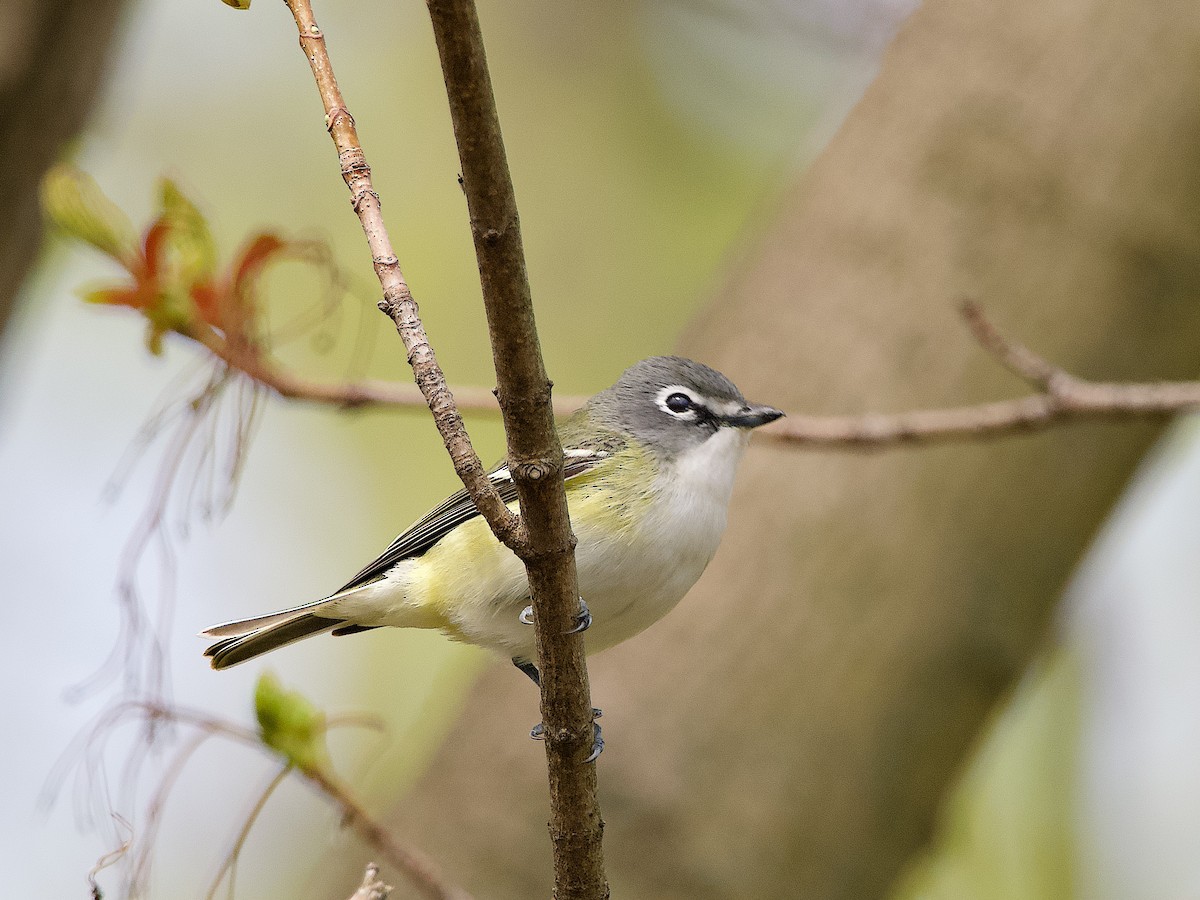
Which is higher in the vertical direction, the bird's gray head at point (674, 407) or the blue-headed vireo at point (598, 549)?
the bird's gray head at point (674, 407)

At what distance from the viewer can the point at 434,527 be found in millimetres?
3602

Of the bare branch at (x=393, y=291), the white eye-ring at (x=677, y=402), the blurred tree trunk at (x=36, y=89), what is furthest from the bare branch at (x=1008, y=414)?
the blurred tree trunk at (x=36, y=89)

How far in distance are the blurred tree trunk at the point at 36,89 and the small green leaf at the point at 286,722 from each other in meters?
1.16

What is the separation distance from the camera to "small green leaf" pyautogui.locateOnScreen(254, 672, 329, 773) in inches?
97.0

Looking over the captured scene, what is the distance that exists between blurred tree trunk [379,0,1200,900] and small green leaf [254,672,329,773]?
67.6 inches

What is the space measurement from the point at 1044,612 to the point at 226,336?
313 cm

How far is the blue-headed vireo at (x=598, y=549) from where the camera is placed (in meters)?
3.23

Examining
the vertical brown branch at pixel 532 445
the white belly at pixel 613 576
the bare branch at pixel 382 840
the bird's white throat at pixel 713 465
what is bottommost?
the bare branch at pixel 382 840

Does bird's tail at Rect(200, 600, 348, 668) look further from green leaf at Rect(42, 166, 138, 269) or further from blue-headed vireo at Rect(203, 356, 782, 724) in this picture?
green leaf at Rect(42, 166, 138, 269)

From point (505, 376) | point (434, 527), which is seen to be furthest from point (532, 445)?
point (434, 527)

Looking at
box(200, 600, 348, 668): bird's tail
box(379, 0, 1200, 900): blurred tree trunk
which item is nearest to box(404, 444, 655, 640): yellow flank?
box(200, 600, 348, 668): bird's tail

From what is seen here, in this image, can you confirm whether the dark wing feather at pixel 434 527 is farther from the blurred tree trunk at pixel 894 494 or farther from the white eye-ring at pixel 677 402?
the blurred tree trunk at pixel 894 494

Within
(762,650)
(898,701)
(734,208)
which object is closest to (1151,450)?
(898,701)

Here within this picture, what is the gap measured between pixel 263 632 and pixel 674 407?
1.50 meters
